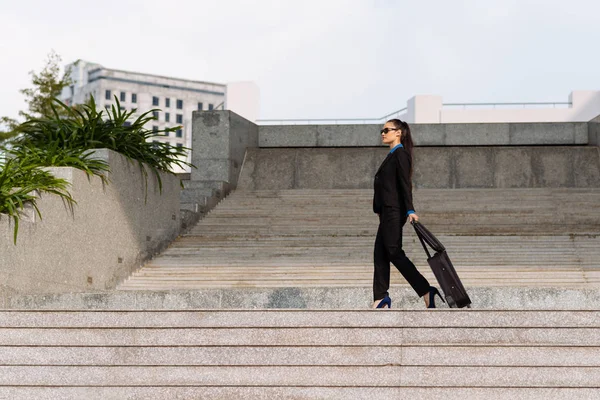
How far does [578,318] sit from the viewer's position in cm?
614

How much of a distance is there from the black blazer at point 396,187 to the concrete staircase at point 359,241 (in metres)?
2.85

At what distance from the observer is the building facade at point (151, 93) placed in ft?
395

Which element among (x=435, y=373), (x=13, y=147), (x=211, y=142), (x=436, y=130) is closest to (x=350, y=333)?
(x=435, y=373)

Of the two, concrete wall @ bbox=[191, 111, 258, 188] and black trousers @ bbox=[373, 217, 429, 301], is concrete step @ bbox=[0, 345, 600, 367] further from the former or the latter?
concrete wall @ bbox=[191, 111, 258, 188]

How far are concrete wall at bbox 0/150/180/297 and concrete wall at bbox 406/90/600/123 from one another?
121 feet

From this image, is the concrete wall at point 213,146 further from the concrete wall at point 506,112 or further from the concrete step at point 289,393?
the concrete wall at point 506,112

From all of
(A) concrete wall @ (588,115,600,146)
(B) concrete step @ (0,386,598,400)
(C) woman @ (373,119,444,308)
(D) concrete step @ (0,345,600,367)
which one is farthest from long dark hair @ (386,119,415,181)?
(A) concrete wall @ (588,115,600,146)

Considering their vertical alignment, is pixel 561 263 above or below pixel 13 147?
below

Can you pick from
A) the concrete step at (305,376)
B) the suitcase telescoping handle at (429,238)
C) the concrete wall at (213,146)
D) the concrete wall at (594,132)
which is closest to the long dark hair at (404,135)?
the suitcase telescoping handle at (429,238)

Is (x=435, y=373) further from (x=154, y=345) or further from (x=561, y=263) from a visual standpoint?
(x=561, y=263)

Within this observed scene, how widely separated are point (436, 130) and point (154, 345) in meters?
13.4

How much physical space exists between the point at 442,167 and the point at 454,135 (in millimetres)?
877

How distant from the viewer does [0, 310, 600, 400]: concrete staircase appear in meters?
5.83

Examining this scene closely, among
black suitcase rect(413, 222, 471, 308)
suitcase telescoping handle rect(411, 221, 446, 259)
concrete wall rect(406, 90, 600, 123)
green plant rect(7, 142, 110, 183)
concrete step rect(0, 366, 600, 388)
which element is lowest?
concrete step rect(0, 366, 600, 388)
